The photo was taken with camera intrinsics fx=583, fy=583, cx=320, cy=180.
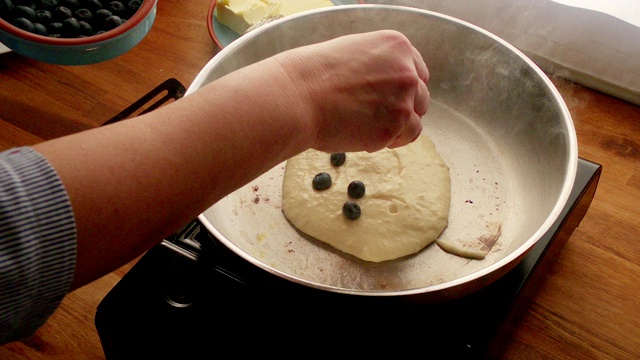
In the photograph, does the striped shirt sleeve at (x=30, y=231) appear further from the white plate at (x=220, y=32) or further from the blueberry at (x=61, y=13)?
the white plate at (x=220, y=32)

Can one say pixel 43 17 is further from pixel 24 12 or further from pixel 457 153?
pixel 457 153

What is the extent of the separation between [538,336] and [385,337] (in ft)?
1.02

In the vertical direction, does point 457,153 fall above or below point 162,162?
below

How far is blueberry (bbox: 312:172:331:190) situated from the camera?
0.88 m

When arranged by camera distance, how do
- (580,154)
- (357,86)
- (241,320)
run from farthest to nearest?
1. (580,154)
2. (241,320)
3. (357,86)

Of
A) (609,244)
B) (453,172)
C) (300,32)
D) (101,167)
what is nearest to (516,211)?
(453,172)

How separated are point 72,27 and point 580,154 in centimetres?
92

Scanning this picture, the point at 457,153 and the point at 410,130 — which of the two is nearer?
the point at 410,130

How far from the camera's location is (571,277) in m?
0.94

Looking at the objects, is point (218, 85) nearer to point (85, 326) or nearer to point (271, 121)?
point (271, 121)

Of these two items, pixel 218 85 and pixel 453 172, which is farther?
pixel 453 172

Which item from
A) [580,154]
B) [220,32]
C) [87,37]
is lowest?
[580,154]

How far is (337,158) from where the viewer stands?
907 millimetres

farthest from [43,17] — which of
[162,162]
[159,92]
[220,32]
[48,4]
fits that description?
[162,162]
